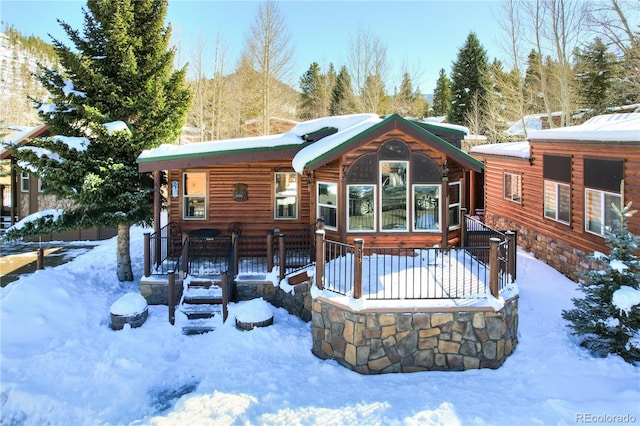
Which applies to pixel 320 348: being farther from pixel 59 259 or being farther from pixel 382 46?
pixel 382 46

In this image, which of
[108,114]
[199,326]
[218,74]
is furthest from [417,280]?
[218,74]

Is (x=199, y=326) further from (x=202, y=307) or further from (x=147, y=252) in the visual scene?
(x=147, y=252)

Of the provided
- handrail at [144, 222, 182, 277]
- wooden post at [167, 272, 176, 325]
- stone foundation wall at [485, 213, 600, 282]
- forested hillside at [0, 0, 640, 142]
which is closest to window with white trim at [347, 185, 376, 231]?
wooden post at [167, 272, 176, 325]

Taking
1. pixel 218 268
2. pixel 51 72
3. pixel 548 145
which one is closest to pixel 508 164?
pixel 548 145

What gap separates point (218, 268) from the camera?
10938 millimetres

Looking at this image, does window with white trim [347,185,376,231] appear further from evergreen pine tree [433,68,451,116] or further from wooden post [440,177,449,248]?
evergreen pine tree [433,68,451,116]

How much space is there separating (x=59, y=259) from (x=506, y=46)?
21.8 m

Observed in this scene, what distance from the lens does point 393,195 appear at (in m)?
10.4

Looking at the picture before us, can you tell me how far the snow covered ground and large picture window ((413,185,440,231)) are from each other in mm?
2494

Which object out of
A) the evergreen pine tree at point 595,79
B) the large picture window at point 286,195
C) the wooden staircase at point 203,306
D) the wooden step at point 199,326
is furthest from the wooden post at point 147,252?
the evergreen pine tree at point 595,79

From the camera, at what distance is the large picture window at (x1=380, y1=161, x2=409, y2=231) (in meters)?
10.3

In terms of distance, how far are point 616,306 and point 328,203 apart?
615cm

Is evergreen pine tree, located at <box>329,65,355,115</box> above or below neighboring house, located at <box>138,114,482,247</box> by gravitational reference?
above

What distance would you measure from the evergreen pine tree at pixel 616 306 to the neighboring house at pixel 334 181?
3.61m
